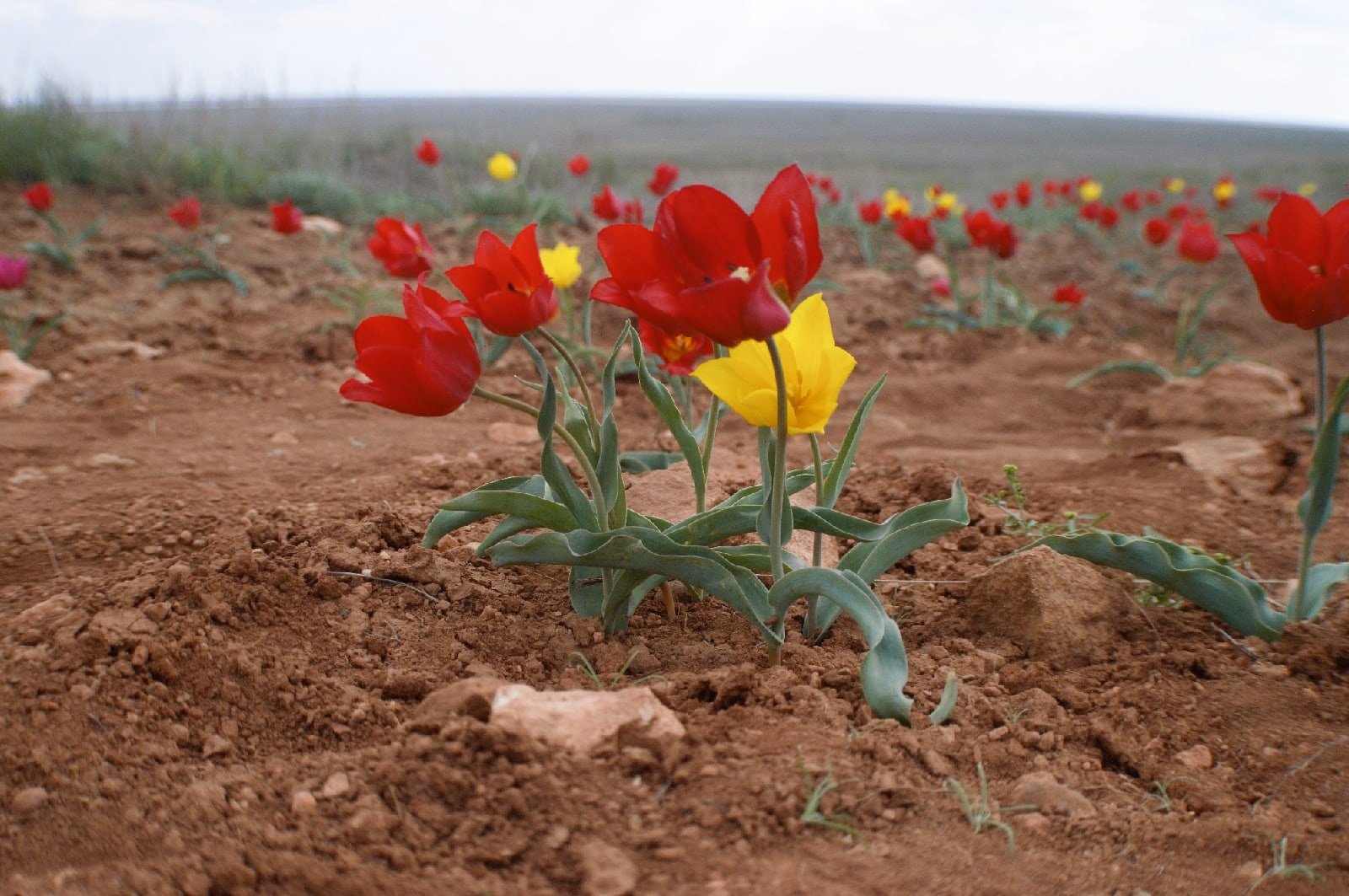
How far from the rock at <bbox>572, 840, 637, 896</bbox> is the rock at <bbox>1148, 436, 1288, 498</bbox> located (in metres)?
2.30

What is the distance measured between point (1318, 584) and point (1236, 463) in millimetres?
1279

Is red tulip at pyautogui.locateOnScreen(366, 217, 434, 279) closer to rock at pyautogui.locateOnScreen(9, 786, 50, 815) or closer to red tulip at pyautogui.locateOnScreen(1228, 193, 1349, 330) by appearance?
rock at pyautogui.locateOnScreen(9, 786, 50, 815)

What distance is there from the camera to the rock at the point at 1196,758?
157 centimetres

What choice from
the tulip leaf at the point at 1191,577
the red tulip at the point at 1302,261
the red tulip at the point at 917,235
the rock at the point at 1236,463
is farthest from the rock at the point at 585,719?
the red tulip at the point at 917,235

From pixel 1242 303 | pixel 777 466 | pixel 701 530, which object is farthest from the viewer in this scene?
pixel 1242 303

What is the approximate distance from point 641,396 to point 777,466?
2437 millimetres

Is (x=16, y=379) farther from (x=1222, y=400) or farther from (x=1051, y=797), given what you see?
(x=1222, y=400)

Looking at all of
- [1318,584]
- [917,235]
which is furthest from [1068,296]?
[1318,584]

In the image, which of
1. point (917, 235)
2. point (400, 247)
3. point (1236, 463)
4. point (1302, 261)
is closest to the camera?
point (1302, 261)

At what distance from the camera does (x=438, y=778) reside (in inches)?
55.3

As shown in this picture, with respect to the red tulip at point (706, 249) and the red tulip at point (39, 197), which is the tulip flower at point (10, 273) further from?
the red tulip at point (706, 249)

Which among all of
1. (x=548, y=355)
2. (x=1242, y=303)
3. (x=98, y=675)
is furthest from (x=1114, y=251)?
(x=98, y=675)

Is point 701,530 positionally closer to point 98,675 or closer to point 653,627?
point 653,627

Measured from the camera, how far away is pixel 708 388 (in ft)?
5.20
